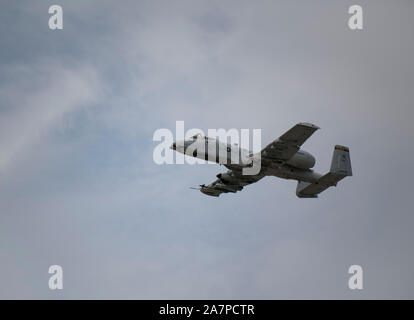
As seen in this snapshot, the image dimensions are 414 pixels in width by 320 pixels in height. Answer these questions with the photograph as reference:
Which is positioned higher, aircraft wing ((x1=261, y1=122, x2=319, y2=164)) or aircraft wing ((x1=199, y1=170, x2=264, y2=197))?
aircraft wing ((x1=261, y1=122, x2=319, y2=164))

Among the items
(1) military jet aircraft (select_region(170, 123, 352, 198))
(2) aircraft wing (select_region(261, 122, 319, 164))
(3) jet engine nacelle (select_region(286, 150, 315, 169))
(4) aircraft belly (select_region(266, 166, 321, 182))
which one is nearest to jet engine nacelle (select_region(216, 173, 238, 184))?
(1) military jet aircraft (select_region(170, 123, 352, 198))

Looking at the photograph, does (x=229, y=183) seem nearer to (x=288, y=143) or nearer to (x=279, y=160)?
(x=279, y=160)

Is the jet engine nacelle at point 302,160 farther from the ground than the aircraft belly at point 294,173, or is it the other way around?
the jet engine nacelle at point 302,160

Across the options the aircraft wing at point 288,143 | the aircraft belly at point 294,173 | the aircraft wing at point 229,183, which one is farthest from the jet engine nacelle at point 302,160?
the aircraft wing at point 229,183

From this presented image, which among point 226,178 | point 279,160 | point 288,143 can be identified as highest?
point 288,143

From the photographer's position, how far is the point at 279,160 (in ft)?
294

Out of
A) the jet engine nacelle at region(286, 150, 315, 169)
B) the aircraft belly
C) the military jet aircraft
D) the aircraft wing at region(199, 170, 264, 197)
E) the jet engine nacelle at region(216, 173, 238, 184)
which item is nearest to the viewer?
the military jet aircraft

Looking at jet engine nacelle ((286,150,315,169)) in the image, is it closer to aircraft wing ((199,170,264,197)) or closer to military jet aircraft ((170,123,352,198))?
military jet aircraft ((170,123,352,198))

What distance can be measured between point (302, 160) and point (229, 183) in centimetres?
1156

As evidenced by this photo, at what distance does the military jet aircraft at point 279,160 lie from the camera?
86394 millimetres

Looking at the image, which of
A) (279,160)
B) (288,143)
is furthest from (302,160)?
(288,143)

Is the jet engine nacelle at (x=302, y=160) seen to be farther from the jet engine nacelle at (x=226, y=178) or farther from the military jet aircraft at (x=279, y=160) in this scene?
the jet engine nacelle at (x=226, y=178)

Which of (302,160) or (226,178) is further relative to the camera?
(226,178)

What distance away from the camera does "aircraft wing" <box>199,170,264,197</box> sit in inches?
3772
